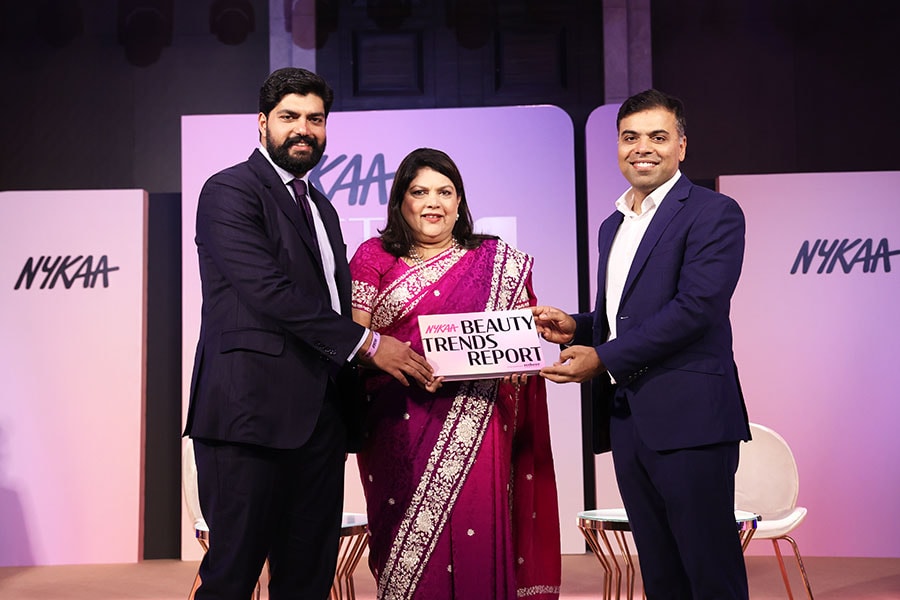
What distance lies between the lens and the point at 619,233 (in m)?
2.83

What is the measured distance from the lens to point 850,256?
5.34m

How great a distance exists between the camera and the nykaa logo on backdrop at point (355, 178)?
5316 mm

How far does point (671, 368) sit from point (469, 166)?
2993 millimetres

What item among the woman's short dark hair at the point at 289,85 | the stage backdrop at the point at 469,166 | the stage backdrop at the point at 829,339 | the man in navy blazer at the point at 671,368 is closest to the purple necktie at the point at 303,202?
the woman's short dark hair at the point at 289,85

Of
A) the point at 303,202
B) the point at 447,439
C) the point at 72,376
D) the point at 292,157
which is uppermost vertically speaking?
the point at 292,157

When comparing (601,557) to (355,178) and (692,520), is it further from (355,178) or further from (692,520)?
(355,178)

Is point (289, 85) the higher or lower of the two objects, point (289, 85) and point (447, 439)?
the higher

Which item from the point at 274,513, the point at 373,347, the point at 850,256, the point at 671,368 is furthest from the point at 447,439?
the point at 850,256

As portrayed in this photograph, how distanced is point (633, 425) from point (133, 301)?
352 cm

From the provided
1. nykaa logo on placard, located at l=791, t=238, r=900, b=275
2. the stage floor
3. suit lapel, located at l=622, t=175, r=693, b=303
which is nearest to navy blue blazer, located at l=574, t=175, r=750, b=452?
suit lapel, located at l=622, t=175, r=693, b=303

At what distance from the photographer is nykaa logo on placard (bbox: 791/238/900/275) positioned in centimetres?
533

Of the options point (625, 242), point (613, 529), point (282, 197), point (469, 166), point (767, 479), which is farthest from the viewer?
point (469, 166)

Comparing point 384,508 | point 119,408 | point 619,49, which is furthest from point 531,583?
point 619,49

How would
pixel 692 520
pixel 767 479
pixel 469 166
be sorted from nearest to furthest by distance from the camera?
pixel 692 520
pixel 767 479
pixel 469 166
